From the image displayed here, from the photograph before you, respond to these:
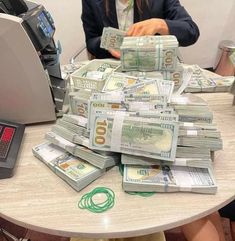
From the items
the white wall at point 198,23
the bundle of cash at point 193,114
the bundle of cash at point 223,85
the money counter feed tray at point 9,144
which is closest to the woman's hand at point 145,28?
the bundle of cash at point 223,85

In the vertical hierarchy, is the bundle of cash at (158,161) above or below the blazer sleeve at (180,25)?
below

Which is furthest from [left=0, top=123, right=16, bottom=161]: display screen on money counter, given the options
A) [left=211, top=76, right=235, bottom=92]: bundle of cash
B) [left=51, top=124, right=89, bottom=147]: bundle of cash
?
[left=211, top=76, right=235, bottom=92]: bundle of cash

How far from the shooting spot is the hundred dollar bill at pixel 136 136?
2.24ft

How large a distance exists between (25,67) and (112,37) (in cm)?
48

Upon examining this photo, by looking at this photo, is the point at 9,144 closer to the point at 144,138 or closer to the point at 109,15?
the point at 144,138

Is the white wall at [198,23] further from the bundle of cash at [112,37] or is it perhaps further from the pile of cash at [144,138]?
the pile of cash at [144,138]

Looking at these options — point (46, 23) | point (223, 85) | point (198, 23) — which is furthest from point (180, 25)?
point (198, 23)

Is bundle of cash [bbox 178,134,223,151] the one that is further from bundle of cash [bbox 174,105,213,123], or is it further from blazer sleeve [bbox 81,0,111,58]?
blazer sleeve [bbox 81,0,111,58]

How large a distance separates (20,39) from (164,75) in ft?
1.44

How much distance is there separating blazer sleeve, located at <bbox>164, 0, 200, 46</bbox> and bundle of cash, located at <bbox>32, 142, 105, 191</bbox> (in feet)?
2.42

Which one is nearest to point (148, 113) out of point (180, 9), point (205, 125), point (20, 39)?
point (205, 125)

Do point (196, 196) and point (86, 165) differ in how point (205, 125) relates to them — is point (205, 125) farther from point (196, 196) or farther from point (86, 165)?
point (86, 165)

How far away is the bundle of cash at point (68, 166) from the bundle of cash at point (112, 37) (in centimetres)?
57

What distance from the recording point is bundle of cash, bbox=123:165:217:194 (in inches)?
26.1
